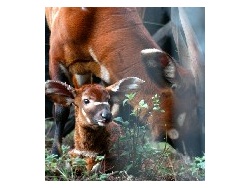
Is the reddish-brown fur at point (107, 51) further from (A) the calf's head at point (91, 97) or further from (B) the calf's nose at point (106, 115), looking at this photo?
(B) the calf's nose at point (106, 115)

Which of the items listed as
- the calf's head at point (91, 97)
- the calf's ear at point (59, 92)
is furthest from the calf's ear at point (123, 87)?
the calf's ear at point (59, 92)

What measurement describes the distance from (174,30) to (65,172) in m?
1.00

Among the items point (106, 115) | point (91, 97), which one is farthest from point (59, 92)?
point (106, 115)

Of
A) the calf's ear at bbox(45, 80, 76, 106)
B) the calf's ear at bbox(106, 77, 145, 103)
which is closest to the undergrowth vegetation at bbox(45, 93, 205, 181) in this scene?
the calf's ear at bbox(106, 77, 145, 103)

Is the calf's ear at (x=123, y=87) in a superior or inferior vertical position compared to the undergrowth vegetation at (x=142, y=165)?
superior

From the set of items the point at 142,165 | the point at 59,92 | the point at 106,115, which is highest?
the point at 59,92

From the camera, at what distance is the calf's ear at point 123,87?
110 inches

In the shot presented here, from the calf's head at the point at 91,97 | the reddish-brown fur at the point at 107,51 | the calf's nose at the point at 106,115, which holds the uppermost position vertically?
the reddish-brown fur at the point at 107,51

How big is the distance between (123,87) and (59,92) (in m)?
0.36

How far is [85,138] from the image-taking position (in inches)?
110

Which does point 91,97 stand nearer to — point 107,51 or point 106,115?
point 106,115

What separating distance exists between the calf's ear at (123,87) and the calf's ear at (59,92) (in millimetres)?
214

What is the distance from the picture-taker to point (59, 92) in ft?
9.25

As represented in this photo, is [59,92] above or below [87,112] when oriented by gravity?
above
